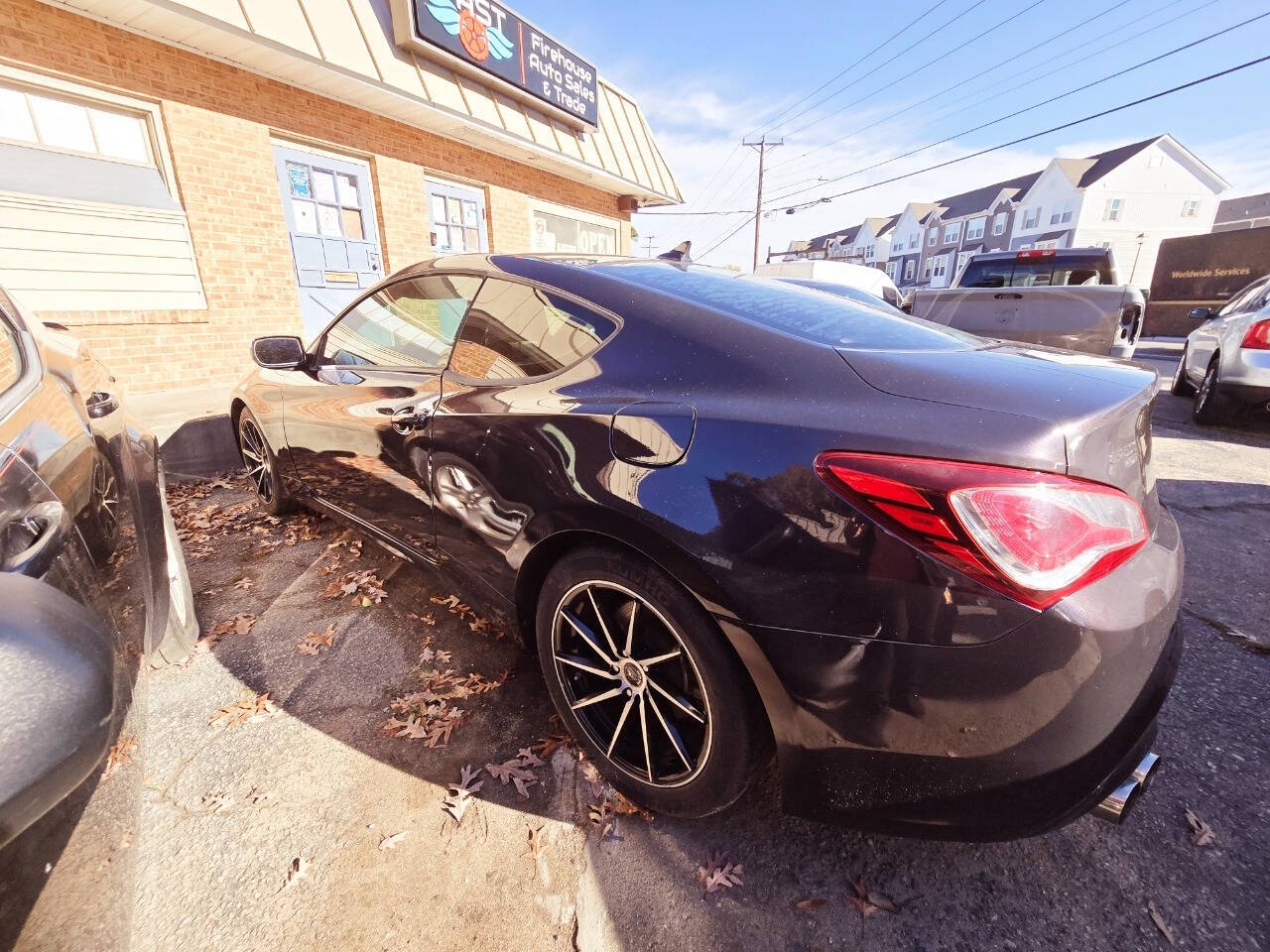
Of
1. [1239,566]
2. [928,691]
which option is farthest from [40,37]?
[1239,566]

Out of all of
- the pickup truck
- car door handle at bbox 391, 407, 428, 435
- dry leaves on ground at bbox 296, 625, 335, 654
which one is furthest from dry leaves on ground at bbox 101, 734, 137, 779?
the pickup truck

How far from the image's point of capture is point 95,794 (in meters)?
0.97

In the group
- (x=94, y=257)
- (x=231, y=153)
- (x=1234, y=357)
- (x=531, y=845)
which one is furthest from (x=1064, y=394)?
(x=231, y=153)

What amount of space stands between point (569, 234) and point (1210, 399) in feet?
34.3

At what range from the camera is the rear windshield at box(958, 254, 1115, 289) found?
7.96 meters

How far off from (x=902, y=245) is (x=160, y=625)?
240 ft

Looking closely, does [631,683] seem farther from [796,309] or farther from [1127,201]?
[1127,201]

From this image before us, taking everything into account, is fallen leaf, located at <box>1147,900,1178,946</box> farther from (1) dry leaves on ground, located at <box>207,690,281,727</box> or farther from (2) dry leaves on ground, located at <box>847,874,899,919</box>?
(1) dry leaves on ground, located at <box>207,690,281,727</box>

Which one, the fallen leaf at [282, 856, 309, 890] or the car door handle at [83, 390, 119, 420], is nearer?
the fallen leaf at [282, 856, 309, 890]

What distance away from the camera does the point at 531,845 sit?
163 centimetres

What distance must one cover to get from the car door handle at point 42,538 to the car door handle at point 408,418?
3.52ft

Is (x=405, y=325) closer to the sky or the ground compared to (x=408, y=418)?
closer to the sky

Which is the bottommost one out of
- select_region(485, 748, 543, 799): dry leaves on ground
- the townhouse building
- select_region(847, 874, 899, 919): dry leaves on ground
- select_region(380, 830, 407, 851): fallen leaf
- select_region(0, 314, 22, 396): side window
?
select_region(485, 748, 543, 799): dry leaves on ground

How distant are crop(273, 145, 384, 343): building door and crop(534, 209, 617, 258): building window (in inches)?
127
